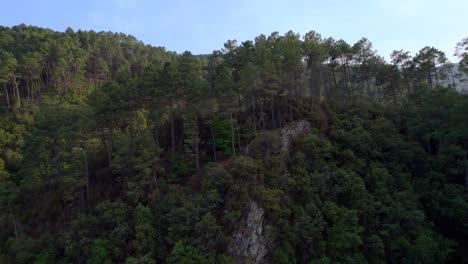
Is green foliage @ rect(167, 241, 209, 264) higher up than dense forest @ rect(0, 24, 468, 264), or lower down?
lower down

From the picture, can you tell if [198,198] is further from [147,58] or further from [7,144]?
[147,58]

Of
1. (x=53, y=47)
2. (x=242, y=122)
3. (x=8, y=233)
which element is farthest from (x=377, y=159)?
(x=53, y=47)

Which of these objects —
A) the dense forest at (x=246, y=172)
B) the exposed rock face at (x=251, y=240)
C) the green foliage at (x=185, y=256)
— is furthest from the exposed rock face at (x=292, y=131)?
the green foliage at (x=185, y=256)

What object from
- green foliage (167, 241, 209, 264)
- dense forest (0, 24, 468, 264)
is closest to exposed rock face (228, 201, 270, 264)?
dense forest (0, 24, 468, 264)

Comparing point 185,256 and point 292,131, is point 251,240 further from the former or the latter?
point 292,131

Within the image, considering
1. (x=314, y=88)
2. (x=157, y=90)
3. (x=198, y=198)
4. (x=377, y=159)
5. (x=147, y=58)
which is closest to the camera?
(x=198, y=198)

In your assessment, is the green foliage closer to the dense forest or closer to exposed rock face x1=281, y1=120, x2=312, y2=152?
the dense forest
